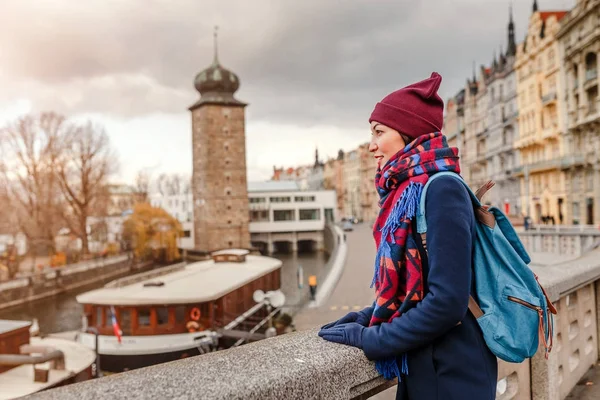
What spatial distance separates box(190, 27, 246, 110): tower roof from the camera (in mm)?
59312

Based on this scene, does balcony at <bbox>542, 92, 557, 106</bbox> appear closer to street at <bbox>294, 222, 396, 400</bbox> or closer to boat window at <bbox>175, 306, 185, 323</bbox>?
street at <bbox>294, 222, 396, 400</bbox>

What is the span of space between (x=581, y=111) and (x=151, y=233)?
36.8 metres

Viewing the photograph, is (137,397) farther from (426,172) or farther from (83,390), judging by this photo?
(426,172)

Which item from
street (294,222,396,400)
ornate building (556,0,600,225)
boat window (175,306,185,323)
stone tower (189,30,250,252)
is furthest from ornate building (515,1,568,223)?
stone tower (189,30,250,252)

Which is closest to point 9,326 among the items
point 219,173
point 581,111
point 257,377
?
point 257,377

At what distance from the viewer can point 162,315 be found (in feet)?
55.0

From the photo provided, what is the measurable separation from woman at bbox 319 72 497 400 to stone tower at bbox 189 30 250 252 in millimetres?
54648

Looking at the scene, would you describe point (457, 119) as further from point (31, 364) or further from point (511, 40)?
point (31, 364)

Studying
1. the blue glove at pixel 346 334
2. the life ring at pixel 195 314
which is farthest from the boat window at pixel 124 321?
the blue glove at pixel 346 334

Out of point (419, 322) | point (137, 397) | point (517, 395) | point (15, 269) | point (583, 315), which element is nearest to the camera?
point (137, 397)

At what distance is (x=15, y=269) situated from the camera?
3428 centimetres

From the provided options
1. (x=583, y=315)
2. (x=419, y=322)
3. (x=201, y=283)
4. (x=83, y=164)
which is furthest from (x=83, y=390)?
(x=83, y=164)

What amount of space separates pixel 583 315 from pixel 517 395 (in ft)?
4.93

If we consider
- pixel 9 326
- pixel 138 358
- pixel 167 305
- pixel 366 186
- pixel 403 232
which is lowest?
pixel 138 358
